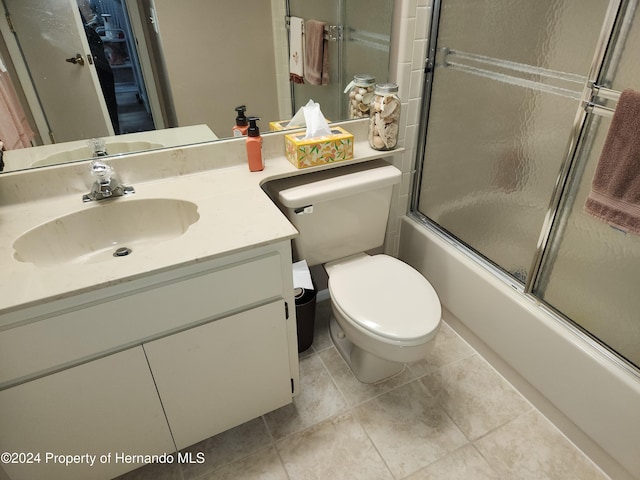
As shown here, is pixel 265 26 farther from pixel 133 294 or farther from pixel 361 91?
pixel 133 294

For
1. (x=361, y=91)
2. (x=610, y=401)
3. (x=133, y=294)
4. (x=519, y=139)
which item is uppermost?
(x=361, y=91)

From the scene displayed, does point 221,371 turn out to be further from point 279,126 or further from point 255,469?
point 279,126

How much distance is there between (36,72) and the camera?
1.16 m

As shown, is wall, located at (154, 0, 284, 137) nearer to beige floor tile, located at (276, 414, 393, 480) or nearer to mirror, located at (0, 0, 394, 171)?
mirror, located at (0, 0, 394, 171)

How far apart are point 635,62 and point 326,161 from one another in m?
0.89

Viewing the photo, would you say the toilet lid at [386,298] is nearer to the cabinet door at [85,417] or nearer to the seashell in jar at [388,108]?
the seashell in jar at [388,108]

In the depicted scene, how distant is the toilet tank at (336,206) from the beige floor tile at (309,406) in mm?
480

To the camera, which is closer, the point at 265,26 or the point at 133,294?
the point at 133,294

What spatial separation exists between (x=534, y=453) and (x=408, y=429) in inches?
16.5

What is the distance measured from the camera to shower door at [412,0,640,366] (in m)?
1.11

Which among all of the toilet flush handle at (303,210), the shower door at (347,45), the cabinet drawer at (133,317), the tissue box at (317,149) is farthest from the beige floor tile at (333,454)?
the shower door at (347,45)

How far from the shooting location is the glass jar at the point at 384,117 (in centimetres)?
149

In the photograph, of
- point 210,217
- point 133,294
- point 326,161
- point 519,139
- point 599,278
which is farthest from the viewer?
point 326,161

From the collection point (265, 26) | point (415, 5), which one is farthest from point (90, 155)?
point (415, 5)
